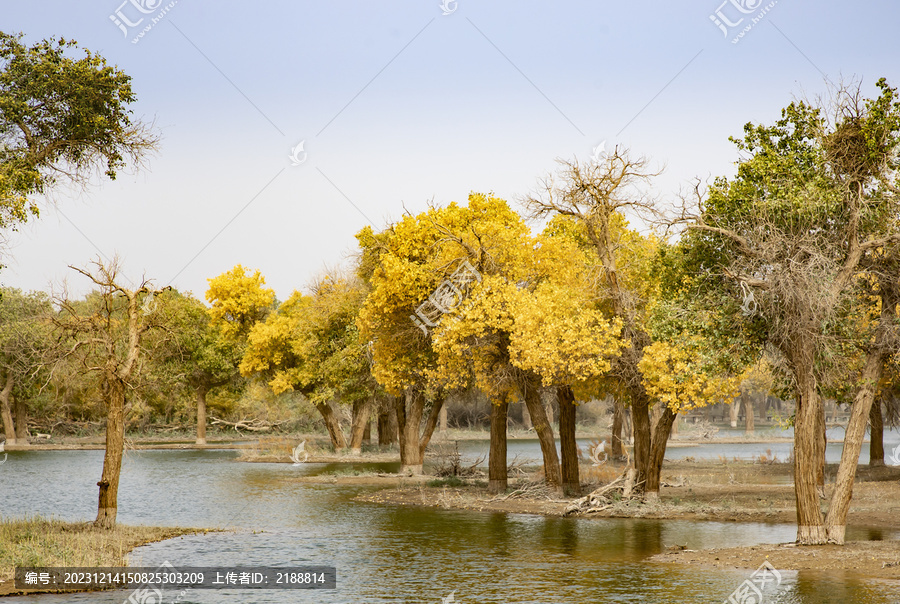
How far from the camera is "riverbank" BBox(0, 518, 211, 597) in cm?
1898

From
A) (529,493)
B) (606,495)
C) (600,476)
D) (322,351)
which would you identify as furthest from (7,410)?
(606,495)

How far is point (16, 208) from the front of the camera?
2025 centimetres

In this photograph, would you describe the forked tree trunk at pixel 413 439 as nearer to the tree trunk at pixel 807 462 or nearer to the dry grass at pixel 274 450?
the dry grass at pixel 274 450

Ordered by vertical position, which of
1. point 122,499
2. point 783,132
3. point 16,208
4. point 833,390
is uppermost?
point 783,132

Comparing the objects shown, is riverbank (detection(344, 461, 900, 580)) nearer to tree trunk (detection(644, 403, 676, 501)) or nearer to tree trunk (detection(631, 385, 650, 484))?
tree trunk (detection(644, 403, 676, 501))

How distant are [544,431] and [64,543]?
18.3 meters

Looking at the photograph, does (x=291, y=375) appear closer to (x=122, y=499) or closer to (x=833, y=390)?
(x=122, y=499)

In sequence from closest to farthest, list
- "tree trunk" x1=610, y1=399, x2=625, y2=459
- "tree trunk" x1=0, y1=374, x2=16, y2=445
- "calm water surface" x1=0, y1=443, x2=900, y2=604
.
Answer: "calm water surface" x1=0, y1=443, x2=900, y2=604
"tree trunk" x1=610, y1=399, x2=625, y2=459
"tree trunk" x1=0, y1=374, x2=16, y2=445

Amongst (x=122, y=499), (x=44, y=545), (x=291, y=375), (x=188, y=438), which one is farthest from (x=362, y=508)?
(x=188, y=438)

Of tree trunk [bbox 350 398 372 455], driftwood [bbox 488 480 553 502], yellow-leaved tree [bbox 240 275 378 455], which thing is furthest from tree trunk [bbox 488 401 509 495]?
tree trunk [bbox 350 398 372 455]

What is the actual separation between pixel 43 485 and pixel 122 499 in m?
7.91

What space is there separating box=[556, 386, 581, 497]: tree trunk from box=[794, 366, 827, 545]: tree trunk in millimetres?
13258

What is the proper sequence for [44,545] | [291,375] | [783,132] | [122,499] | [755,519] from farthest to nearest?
[291,375]
[122,499]
[755,519]
[783,132]
[44,545]

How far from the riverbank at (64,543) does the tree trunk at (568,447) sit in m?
14.8
